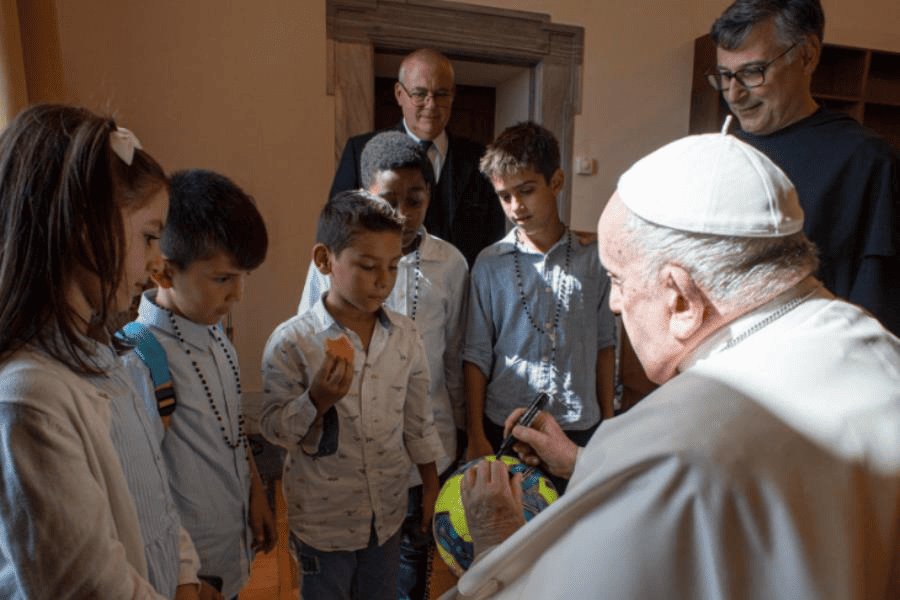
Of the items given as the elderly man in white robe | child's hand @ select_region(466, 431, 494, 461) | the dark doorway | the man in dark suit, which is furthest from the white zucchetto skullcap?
the dark doorway

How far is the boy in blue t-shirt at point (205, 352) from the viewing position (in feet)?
4.40

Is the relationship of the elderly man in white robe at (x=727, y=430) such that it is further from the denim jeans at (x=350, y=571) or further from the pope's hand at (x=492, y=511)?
the denim jeans at (x=350, y=571)

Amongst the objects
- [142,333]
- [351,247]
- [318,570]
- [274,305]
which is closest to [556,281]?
[351,247]

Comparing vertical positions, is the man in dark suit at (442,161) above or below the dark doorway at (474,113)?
below

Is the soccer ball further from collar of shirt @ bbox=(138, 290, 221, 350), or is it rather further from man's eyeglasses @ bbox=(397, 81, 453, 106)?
man's eyeglasses @ bbox=(397, 81, 453, 106)

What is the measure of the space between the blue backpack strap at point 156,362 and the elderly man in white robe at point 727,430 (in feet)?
2.40

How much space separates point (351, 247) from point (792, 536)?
49.6 inches

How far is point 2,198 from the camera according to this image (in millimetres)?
813

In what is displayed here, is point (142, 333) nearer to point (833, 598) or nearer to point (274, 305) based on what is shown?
point (833, 598)

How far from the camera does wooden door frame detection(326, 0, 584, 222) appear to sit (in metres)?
3.96

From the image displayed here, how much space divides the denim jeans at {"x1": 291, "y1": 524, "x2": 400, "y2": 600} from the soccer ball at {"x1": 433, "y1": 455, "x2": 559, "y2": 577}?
0.62 feet

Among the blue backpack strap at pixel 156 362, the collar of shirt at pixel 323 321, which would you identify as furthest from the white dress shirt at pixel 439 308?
the blue backpack strap at pixel 156 362

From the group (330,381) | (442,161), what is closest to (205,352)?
(330,381)

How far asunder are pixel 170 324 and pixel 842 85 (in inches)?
217
